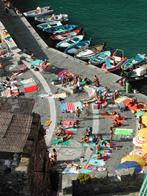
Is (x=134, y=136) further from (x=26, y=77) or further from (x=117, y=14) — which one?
(x=117, y=14)

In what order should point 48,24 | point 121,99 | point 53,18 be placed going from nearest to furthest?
point 121,99, point 48,24, point 53,18

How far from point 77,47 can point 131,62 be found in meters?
9.51

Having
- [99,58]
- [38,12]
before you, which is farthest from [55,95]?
[38,12]

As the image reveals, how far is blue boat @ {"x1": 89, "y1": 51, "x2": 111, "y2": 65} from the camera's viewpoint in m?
70.6

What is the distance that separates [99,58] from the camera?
71.4 metres

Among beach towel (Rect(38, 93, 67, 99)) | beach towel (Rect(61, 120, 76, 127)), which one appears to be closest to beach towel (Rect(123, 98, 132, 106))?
beach towel (Rect(61, 120, 76, 127))

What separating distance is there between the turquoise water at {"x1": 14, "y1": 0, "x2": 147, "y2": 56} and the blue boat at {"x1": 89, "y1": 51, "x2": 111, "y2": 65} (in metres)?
6.42

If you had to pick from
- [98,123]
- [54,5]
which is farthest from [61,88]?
[54,5]

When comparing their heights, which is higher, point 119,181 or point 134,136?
point 119,181

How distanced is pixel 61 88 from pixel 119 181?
32.2 metres

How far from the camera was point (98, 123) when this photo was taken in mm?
53844

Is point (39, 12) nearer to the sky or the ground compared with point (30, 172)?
nearer to the ground

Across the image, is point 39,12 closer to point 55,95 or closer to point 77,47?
point 77,47

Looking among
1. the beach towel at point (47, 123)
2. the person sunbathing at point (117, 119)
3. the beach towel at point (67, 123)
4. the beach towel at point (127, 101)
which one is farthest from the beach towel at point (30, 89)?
the person sunbathing at point (117, 119)
